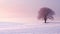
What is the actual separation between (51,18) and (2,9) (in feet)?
2.46

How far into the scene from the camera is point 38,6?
1.73m

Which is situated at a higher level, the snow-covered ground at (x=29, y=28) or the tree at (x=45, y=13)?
the tree at (x=45, y=13)

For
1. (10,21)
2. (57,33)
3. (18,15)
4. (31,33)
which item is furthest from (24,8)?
(57,33)

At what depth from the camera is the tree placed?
5.45ft

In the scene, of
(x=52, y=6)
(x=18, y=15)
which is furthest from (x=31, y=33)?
(x=52, y=6)

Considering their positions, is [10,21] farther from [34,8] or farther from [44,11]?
[44,11]

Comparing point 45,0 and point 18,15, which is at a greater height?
point 45,0

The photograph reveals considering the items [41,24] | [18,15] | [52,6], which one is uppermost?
[52,6]

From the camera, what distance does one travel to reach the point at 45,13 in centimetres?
165

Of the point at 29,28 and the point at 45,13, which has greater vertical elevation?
the point at 45,13

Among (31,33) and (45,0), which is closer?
(31,33)

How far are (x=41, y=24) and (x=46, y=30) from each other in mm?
117

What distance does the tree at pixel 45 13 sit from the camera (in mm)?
1660

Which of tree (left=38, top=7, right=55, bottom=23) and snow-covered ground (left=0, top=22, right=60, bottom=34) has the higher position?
tree (left=38, top=7, right=55, bottom=23)
